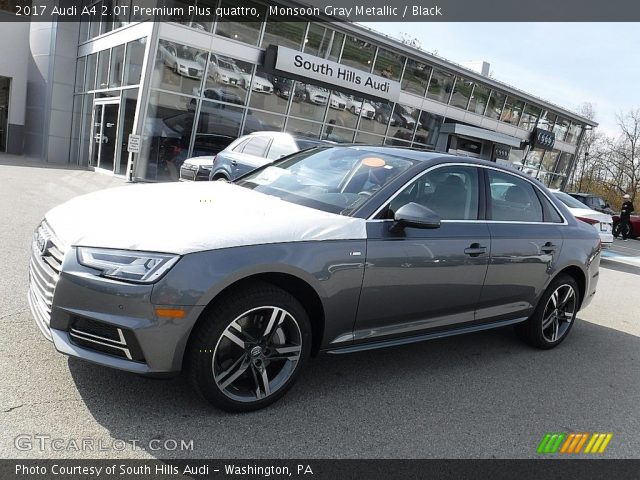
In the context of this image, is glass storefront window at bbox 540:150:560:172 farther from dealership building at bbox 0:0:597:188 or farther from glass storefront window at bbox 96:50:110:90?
glass storefront window at bbox 96:50:110:90

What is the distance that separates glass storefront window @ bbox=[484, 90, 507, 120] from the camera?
26.3m

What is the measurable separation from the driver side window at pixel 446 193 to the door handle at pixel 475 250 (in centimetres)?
23

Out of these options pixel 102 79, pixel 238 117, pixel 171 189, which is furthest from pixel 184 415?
pixel 102 79

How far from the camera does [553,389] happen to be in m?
4.01

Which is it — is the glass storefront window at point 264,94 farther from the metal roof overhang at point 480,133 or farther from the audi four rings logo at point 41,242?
the audi four rings logo at point 41,242

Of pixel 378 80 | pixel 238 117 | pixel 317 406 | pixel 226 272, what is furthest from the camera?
pixel 378 80

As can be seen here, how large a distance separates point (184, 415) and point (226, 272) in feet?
2.91

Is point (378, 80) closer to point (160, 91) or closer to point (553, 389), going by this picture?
point (160, 91)

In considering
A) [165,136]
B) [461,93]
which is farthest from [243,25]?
[461,93]

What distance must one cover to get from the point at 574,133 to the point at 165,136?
1073 inches

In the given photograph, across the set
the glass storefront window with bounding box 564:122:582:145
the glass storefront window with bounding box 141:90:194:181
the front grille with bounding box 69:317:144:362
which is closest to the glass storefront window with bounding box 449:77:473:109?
the glass storefront window with bounding box 564:122:582:145

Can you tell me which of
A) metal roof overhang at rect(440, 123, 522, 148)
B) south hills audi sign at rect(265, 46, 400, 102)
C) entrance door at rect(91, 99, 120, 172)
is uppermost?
south hills audi sign at rect(265, 46, 400, 102)

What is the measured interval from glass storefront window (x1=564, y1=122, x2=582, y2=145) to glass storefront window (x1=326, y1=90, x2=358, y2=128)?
18.6 metres

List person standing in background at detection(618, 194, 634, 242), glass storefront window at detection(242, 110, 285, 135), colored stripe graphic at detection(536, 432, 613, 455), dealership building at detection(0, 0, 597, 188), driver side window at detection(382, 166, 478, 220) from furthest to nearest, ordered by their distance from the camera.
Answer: person standing in background at detection(618, 194, 634, 242), glass storefront window at detection(242, 110, 285, 135), dealership building at detection(0, 0, 597, 188), driver side window at detection(382, 166, 478, 220), colored stripe graphic at detection(536, 432, 613, 455)
